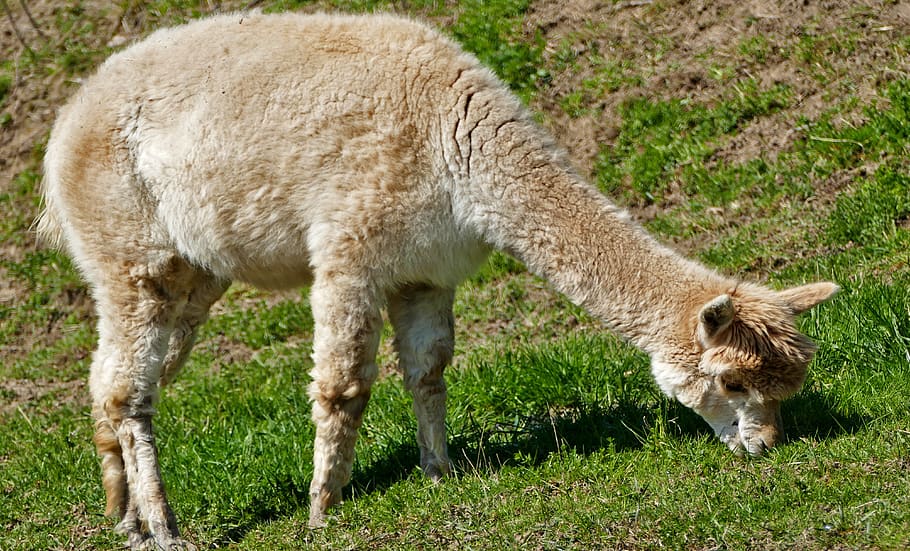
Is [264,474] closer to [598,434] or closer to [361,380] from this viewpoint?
[361,380]

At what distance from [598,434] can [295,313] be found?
416 cm

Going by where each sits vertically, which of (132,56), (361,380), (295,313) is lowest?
(295,313)

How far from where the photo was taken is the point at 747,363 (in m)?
5.65

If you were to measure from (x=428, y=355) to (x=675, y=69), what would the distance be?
5.15m

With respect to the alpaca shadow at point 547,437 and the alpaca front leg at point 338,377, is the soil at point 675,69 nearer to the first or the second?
the alpaca shadow at point 547,437

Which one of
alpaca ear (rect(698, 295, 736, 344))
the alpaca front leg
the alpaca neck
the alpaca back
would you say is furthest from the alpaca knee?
alpaca ear (rect(698, 295, 736, 344))

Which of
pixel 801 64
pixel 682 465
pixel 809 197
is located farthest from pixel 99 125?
pixel 801 64

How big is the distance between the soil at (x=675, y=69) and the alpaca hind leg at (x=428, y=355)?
254 cm

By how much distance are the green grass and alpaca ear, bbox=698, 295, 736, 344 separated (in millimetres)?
620

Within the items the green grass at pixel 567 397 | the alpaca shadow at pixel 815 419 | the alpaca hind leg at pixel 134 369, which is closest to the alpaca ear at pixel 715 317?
the green grass at pixel 567 397

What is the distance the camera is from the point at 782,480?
16.6ft

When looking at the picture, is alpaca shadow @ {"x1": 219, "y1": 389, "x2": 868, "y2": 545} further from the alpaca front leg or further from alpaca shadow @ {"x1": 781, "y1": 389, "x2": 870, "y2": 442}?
the alpaca front leg

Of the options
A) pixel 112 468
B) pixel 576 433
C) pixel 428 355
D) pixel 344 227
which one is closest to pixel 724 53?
pixel 576 433

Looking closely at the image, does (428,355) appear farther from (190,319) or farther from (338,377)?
(190,319)
